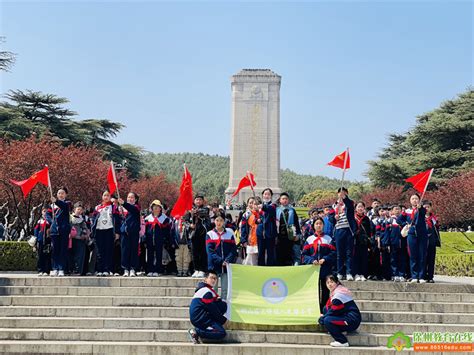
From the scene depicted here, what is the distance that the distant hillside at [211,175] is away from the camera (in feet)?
293

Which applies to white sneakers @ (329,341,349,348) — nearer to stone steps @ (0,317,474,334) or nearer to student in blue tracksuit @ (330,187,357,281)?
stone steps @ (0,317,474,334)

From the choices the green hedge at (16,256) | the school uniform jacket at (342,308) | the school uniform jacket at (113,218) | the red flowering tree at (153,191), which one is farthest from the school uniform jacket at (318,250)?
the red flowering tree at (153,191)

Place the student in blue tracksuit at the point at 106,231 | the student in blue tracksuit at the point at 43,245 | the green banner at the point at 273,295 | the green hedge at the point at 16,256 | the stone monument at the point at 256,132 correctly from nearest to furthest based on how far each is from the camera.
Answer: the green banner at the point at 273,295 → the student in blue tracksuit at the point at 106,231 → the student in blue tracksuit at the point at 43,245 → the green hedge at the point at 16,256 → the stone monument at the point at 256,132

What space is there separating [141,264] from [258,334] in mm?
3983

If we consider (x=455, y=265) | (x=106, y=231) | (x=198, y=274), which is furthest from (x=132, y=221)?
(x=455, y=265)

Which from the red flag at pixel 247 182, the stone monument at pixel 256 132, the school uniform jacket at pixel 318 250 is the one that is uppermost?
the stone monument at pixel 256 132

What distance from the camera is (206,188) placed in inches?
3492

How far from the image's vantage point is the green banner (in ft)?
28.3

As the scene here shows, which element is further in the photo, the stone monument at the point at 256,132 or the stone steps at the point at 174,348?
the stone monument at the point at 256,132

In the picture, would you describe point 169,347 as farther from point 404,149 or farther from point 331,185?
point 331,185

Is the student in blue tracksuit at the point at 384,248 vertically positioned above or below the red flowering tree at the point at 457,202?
below

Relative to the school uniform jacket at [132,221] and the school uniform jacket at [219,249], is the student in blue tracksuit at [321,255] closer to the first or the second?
the school uniform jacket at [219,249]

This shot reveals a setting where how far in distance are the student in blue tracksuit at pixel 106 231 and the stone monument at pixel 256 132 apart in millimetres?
38702

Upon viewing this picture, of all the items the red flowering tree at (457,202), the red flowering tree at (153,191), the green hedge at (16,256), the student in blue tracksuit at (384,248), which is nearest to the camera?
the student in blue tracksuit at (384,248)
